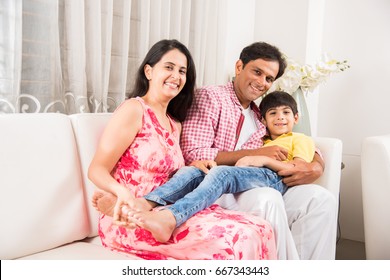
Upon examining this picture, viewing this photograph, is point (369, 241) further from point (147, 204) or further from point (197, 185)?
point (147, 204)

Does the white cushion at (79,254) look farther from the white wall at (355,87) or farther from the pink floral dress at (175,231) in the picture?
the white wall at (355,87)

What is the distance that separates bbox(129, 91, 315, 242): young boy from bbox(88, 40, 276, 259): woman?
50mm

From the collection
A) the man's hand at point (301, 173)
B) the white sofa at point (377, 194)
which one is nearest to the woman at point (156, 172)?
the man's hand at point (301, 173)

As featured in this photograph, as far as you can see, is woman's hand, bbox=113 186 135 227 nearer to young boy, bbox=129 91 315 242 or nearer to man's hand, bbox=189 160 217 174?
young boy, bbox=129 91 315 242

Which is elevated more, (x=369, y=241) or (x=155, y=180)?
(x=155, y=180)

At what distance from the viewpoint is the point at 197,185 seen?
1.52 metres

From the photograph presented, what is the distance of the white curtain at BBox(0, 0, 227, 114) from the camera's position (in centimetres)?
156

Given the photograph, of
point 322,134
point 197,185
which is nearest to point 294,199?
point 197,185

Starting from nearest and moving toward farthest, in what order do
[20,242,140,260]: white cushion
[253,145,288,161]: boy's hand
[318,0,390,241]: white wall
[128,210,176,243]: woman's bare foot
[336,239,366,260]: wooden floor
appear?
1. [128,210,176,243]: woman's bare foot
2. [20,242,140,260]: white cushion
3. [253,145,288,161]: boy's hand
4. [336,239,366,260]: wooden floor
5. [318,0,390,241]: white wall

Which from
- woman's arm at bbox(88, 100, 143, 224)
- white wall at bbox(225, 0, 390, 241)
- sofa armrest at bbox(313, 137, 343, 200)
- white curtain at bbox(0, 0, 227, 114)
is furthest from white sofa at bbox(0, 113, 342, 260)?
white wall at bbox(225, 0, 390, 241)

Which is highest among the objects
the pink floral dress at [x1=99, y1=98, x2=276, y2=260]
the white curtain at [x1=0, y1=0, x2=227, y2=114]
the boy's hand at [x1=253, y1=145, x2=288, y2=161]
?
the white curtain at [x1=0, y1=0, x2=227, y2=114]

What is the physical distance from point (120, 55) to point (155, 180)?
0.76 meters

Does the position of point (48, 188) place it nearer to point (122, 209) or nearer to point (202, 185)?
point (122, 209)
